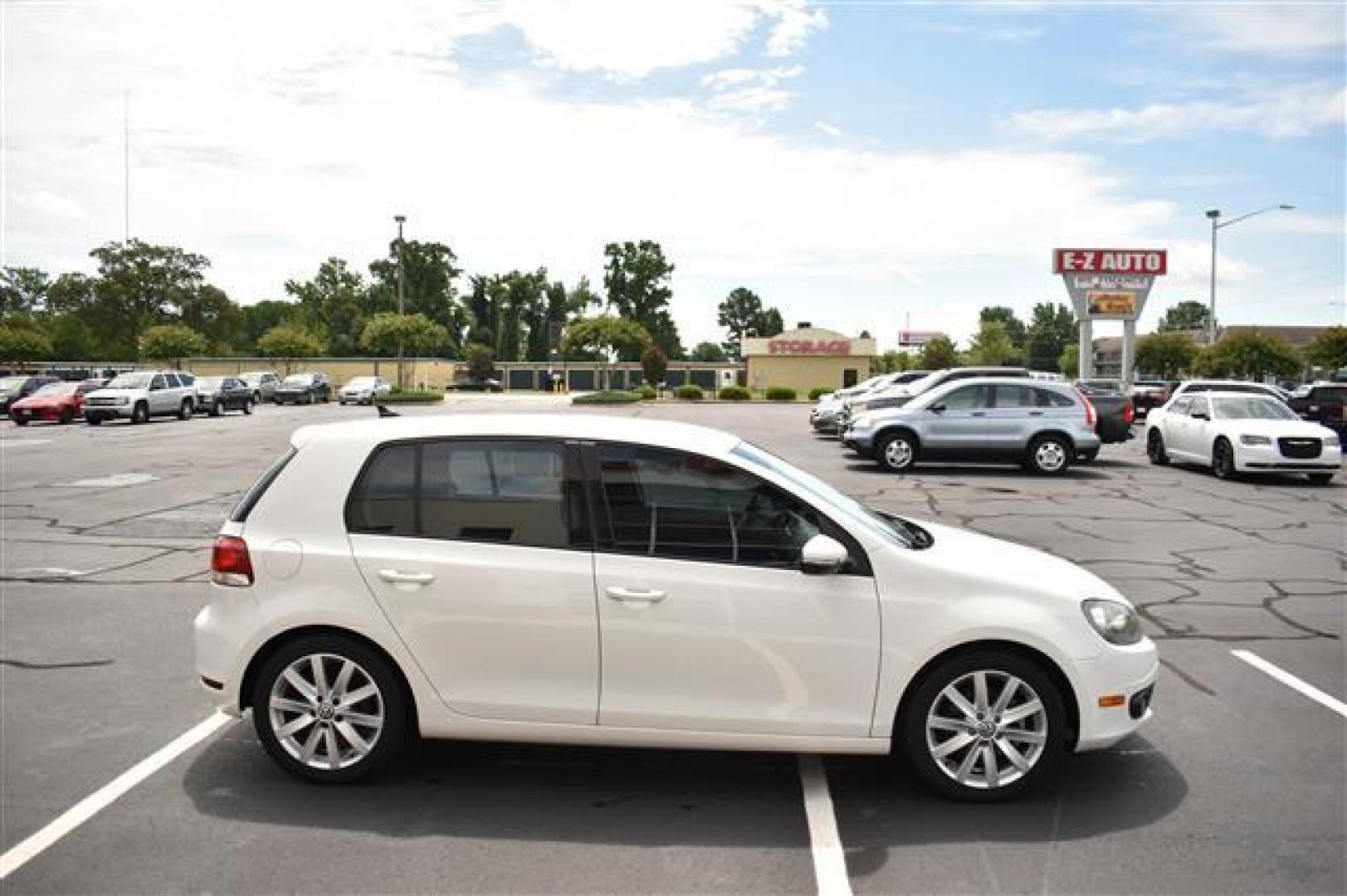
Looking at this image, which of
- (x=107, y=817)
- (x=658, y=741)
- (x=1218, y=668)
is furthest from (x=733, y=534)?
(x=1218, y=668)

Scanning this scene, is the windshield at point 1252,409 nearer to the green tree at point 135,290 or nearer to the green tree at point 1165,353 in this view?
the green tree at point 1165,353

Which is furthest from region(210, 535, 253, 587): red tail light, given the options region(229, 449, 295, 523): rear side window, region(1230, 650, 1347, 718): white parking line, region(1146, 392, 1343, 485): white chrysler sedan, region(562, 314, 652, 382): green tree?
region(562, 314, 652, 382): green tree

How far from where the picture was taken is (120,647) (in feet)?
22.2

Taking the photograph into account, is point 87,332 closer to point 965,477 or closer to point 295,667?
point 965,477

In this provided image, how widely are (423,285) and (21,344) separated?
4794cm

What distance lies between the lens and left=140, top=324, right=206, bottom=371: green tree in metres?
65.9

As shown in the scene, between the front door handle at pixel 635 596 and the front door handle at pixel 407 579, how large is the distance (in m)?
0.79

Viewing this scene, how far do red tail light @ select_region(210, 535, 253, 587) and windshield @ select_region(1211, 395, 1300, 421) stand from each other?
17557 millimetres

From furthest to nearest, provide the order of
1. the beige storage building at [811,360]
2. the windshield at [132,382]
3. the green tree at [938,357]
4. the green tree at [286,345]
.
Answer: the green tree at [938,357]
the beige storage building at [811,360]
the green tree at [286,345]
the windshield at [132,382]

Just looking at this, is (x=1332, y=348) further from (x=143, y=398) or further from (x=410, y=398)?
(x=143, y=398)

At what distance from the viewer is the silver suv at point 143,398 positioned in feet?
110

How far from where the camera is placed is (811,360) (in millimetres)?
77312

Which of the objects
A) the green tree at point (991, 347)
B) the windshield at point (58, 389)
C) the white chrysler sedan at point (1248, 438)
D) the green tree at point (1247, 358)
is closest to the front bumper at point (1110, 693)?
the white chrysler sedan at point (1248, 438)

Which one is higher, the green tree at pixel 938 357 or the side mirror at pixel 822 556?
the green tree at pixel 938 357
